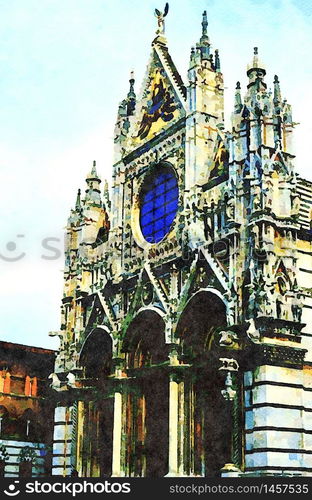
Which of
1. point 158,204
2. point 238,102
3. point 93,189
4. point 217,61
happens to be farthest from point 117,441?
point 217,61

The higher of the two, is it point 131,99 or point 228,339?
point 131,99

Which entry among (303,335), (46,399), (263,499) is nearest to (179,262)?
(303,335)

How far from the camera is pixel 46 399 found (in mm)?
33938

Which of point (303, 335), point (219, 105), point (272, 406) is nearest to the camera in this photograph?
point (272, 406)

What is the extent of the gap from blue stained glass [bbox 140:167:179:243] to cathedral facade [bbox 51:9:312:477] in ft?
0.19

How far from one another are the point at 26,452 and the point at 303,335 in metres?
17.2

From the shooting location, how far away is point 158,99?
26.9 metres

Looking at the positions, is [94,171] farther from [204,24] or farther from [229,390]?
[229,390]

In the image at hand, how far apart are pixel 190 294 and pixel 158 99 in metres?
8.19

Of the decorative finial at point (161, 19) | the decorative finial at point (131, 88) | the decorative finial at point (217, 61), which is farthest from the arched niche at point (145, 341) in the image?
the decorative finial at point (161, 19)

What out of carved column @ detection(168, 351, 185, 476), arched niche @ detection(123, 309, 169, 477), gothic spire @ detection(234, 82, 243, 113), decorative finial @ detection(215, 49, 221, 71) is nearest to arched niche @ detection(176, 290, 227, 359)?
carved column @ detection(168, 351, 185, 476)

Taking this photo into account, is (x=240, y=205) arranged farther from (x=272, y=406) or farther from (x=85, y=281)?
(x=85, y=281)

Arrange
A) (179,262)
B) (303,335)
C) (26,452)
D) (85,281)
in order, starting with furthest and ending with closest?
(26,452) → (85,281) → (179,262) → (303,335)

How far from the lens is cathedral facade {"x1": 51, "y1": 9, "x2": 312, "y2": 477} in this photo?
1933 cm
